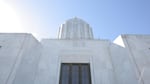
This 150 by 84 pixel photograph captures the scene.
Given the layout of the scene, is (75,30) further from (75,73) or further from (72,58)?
(75,73)

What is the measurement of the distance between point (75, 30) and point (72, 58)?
6522 millimetres

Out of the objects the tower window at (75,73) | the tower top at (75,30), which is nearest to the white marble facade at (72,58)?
the tower window at (75,73)

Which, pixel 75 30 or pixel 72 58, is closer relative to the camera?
pixel 72 58

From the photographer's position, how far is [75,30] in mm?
14352

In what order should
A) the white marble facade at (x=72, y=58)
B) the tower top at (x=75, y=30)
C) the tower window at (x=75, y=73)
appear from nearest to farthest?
the white marble facade at (x=72, y=58)
the tower window at (x=75, y=73)
the tower top at (x=75, y=30)

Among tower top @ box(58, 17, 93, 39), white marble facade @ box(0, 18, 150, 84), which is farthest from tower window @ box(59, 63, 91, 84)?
tower top @ box(58, 17, 93, 39)

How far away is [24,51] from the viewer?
7.70 m

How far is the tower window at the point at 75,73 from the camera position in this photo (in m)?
7.31

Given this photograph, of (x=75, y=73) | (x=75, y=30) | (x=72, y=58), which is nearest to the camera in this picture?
(x=75, y=73)

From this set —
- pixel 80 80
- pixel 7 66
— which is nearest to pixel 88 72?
pixel 80 80

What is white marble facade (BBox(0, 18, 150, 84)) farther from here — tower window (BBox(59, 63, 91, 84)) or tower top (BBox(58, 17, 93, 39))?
tower top (BBox(58, 17, 93, 39))

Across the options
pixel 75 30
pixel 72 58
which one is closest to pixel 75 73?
pixel 72 58

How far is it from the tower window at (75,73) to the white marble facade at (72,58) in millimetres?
244

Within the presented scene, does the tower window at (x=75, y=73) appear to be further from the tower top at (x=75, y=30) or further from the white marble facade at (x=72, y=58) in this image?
the tower top at (x=75, y=30)
